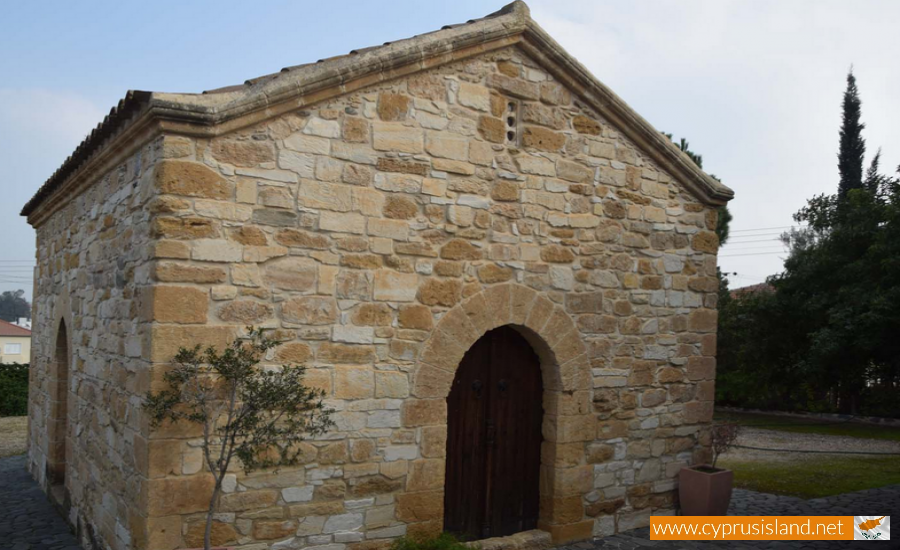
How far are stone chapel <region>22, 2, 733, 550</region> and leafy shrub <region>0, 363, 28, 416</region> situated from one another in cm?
969

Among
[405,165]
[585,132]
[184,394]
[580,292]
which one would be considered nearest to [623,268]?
[580,292]

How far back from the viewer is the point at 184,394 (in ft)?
15.2

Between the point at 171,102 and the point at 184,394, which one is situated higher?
the point at 171,102

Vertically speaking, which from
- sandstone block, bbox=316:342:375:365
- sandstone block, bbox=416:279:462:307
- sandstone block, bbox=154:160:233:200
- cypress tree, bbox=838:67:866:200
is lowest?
sandstone block, bbox=316:342:375:365

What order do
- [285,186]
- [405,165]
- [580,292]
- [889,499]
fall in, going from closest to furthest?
1. [285,186]
2. [405,165]
3. [580,292]
4. [889,499]

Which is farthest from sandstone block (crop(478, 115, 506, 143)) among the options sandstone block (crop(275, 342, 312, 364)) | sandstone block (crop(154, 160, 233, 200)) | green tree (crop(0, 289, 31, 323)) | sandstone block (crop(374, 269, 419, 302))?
green tree (crop(0, 289, 31, 323))

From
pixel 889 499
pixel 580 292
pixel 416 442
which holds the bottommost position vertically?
pixel 889 499

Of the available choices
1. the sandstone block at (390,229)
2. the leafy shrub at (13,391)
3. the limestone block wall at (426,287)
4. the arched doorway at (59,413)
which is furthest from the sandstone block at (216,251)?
the leafy shrub at (13,391)

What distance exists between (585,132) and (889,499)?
5718 mm

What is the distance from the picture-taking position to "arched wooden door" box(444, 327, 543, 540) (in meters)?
6.14

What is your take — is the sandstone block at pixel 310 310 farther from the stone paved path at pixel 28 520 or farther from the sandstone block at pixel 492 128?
the stone paved path at pixel 28 520

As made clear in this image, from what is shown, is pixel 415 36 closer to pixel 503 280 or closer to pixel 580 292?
pixel 503 280

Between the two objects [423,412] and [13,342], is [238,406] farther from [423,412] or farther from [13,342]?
[13,342]

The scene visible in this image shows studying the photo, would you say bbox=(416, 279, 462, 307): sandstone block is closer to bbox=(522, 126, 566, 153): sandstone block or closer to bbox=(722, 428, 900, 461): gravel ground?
bbox=(522, 126, 566, 153): sandstone block
